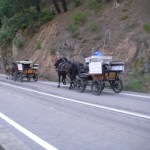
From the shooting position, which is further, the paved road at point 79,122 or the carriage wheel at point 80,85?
the carriage wheel at point 80,85

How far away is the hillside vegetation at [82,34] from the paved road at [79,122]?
18.7 feet

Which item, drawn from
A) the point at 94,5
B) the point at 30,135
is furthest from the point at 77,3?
the point at 30,135

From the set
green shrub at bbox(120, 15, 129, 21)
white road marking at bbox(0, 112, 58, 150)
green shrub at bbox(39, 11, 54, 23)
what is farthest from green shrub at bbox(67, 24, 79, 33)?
white road marking at bbox(0, 112, 58, 150)

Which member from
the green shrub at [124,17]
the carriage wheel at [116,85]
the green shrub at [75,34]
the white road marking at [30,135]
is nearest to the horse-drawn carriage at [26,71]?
the green shrub at [75,34]

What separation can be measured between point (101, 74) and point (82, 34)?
14.0 metres

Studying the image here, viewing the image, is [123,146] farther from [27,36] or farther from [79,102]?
[27,36]

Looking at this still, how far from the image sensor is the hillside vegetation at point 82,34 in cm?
2577

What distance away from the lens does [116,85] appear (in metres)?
20.8

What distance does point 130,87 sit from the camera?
21906mm

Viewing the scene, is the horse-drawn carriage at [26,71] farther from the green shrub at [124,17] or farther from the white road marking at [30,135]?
the white road marking at [30,135]

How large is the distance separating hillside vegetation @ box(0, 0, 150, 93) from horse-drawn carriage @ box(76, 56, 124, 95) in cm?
140

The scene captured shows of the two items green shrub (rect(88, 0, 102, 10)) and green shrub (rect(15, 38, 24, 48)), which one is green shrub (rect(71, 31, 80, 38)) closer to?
green shrub (rect(88, 0, 102, 10))

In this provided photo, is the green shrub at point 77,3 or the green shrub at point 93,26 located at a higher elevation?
the green shrub at point 77,3

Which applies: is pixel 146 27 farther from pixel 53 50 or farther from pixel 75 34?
pixel 53 50
